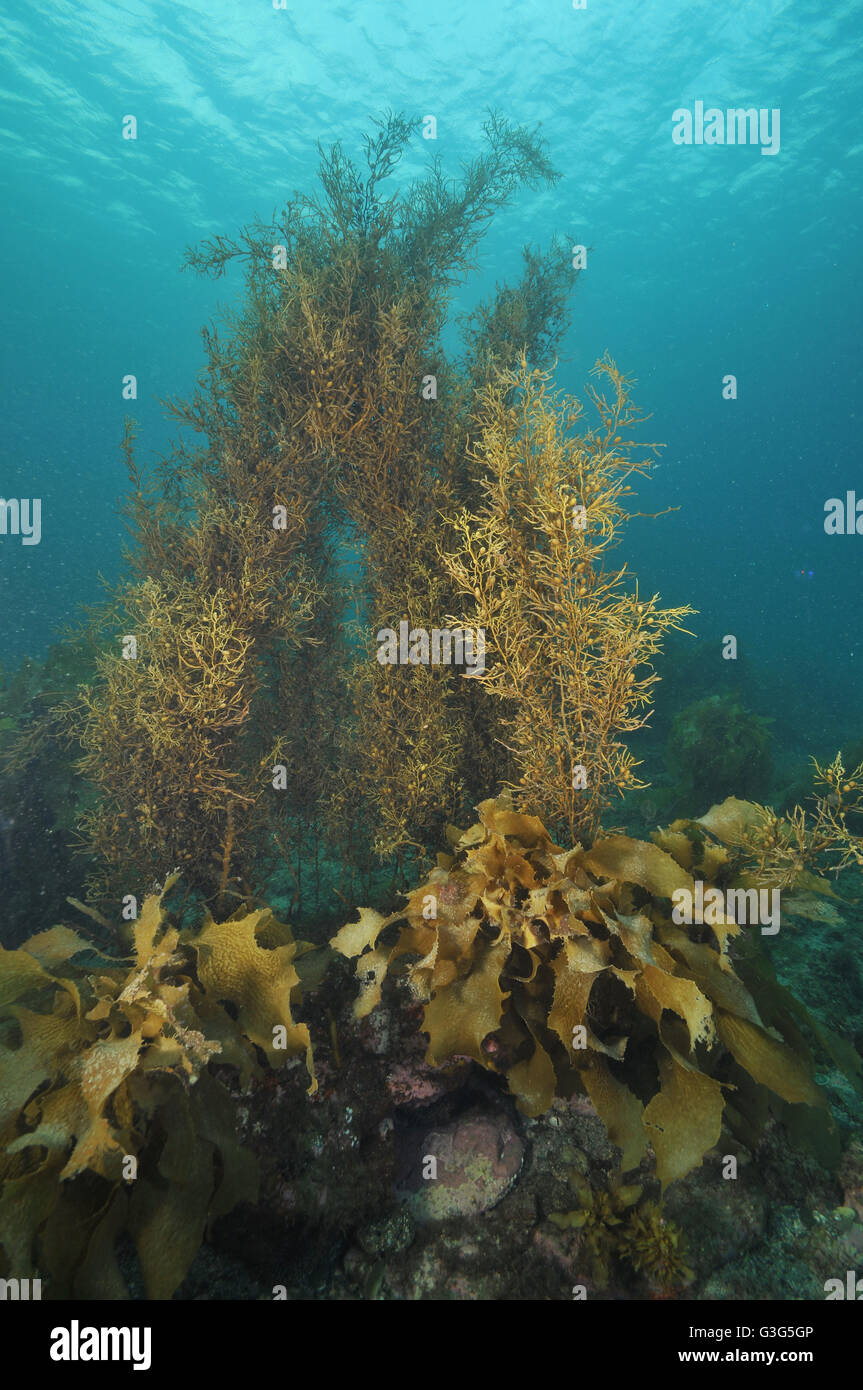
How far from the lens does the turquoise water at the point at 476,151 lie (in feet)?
58.9

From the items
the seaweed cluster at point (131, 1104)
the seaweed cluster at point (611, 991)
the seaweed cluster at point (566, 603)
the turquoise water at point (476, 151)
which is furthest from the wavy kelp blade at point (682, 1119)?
the turquoise water at point (476, 151)

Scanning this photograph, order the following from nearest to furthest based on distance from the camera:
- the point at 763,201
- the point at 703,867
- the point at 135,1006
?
the point at 135,1006 < the point at 703,867 < the point at 763,201

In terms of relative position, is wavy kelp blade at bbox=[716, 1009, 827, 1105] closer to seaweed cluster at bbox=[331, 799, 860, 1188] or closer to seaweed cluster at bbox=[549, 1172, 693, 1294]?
seaweed cluster at bbox=[331, 799, 860, 1188]

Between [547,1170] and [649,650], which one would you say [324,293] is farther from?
[547,1170]

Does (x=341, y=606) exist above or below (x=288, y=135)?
below

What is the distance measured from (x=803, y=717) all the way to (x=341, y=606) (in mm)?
14231

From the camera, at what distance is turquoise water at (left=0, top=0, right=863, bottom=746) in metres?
17.9

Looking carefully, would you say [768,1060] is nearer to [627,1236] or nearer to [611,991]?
[611,991]

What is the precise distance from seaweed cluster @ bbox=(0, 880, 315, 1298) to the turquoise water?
347 centimetres

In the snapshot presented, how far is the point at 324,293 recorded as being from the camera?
177 inches

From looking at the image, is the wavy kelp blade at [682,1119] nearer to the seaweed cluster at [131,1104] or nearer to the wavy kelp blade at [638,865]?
the wavy kelp blade at [638,865]

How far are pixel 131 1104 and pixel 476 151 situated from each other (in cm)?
3211

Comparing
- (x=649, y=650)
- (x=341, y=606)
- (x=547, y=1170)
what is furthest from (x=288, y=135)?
(x=547, y=1170)
